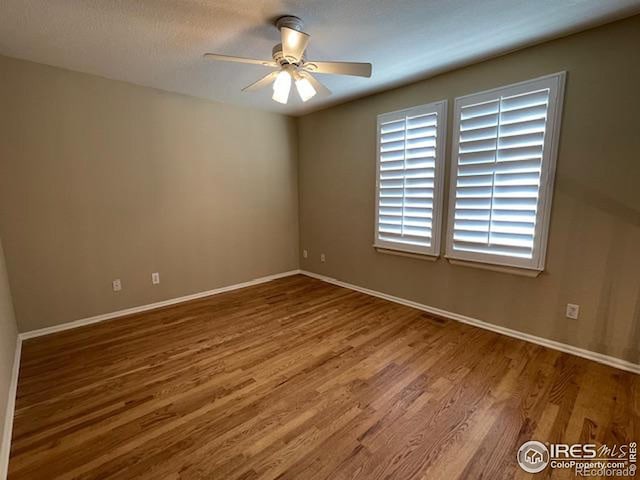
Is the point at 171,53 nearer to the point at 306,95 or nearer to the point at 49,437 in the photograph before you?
the point at 306,95

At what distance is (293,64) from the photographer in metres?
1.98

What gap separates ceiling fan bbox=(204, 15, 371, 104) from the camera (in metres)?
1.80

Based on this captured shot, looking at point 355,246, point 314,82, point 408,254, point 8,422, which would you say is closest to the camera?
point 8,422

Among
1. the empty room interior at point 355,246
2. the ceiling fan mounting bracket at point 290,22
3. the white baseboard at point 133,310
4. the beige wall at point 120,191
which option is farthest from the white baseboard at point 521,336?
the ceiling fan mounting bracket at point 290,22

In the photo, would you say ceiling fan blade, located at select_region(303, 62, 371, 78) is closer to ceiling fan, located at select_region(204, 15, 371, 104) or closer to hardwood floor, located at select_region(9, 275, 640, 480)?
ceiling fan, located at select_region(204, 15, 371, 104)

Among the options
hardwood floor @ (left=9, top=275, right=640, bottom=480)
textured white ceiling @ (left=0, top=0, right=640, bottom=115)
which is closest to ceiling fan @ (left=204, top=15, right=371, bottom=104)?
textured white ceiling @ (left=0, top=0, right=640, bottom=115)

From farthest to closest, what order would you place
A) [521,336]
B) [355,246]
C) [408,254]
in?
[355,246], [408,254], [521,336]

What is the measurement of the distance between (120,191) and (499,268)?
3.85m

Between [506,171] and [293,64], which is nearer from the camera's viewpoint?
[293,64]

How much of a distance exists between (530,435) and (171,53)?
3610 millimetres

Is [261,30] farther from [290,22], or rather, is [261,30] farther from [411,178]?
[411,178]

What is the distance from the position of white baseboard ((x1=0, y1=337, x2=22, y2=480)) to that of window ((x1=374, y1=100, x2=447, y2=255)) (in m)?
3.30

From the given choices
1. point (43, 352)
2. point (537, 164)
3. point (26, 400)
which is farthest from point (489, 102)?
point (43, 352)

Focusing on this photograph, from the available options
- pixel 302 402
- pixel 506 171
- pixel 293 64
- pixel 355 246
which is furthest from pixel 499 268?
pixel 293 64
